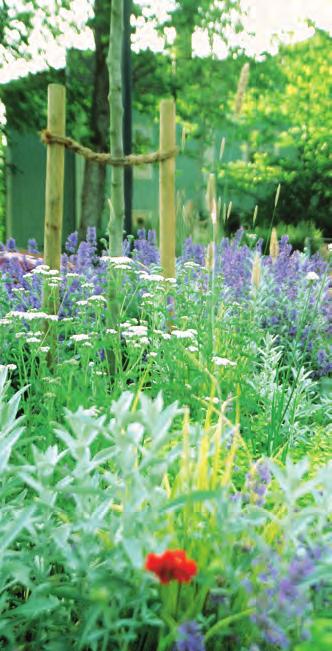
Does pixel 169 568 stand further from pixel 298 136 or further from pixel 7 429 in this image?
pixel 298 136

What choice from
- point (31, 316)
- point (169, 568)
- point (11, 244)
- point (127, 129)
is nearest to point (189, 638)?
point (169, 568)

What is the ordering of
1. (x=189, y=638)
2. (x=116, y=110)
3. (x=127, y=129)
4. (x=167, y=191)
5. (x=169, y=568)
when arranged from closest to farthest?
1. (x=169, y=568)
2. (x=189, y=638)
3. (x=116, y=110)
4. (x=167, y=191)
5. (x=127, y=129)

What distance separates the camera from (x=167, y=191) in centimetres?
581

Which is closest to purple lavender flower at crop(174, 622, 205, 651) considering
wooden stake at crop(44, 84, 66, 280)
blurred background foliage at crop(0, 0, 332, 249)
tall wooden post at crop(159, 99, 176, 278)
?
wooden stake at crop(44, 84, 66, 280)

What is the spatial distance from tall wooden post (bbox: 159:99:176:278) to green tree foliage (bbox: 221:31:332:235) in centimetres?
1513

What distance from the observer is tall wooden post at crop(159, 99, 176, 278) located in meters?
5.75

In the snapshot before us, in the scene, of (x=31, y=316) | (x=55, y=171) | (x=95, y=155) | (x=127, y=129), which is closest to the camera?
(x=31, y=316)

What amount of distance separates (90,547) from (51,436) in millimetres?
1359

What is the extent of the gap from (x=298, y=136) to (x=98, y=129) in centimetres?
895

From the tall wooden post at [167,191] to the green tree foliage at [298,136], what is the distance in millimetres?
15130

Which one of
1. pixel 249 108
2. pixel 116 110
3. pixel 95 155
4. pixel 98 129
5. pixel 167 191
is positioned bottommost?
pixel 167 191

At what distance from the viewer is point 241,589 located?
197 cm

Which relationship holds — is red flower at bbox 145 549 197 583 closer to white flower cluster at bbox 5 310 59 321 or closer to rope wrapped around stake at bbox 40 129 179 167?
white flower cluster at bbox 5 310 59 321

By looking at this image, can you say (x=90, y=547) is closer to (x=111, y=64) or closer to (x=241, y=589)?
(x=241, y=589)
